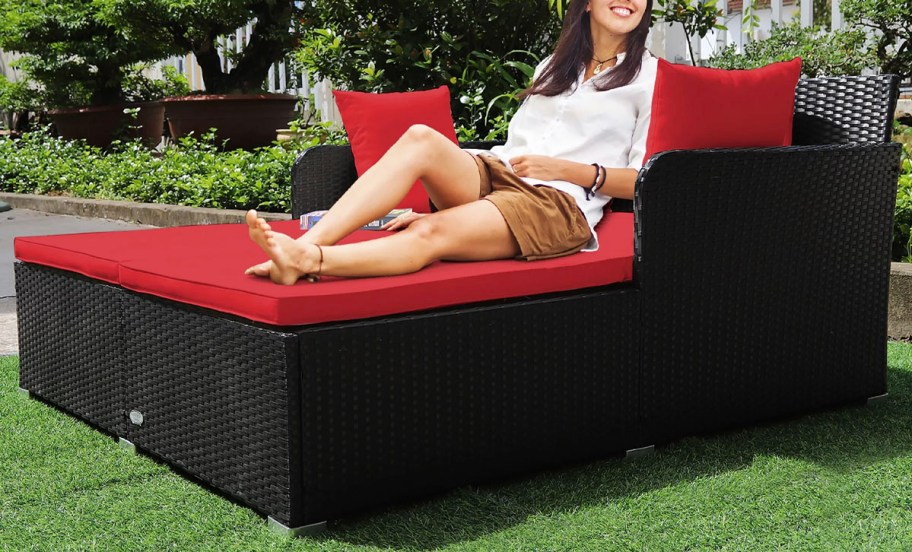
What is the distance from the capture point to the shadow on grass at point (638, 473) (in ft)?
6.88

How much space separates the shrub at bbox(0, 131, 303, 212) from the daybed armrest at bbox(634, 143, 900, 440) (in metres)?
4.10

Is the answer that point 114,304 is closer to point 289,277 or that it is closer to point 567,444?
point 289,277

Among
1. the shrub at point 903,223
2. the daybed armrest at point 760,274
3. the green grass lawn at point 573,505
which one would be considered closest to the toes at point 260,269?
the green grass lawn at point 573,505

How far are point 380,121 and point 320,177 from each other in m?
0.26

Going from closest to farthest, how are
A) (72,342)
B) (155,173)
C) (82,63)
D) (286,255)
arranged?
1. (286,255)
2. (72,342)
3. (155,173)
4. (82,63)

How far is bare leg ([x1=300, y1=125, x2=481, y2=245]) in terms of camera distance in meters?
2.22

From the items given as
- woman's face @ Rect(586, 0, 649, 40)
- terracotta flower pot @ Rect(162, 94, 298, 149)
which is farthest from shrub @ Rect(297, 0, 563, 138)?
terracotta flower pot @ Rect(162, 94, 298, 149)

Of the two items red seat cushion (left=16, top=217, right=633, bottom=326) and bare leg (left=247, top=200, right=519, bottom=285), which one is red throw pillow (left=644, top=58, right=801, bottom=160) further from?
bare leg (left=247, top=200, right=519, bottom=285)

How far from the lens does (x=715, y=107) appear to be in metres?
2.69

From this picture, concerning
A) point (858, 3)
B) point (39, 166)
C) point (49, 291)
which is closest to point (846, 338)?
point (49, 291)

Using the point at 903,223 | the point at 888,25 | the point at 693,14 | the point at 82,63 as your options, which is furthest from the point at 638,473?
the point at 82,63

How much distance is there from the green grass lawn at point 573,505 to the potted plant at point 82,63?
7.75 metres

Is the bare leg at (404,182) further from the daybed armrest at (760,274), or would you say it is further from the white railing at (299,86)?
the white railing at (299,86)

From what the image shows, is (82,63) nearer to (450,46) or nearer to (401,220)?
(450,46)
